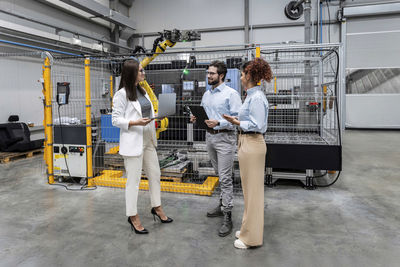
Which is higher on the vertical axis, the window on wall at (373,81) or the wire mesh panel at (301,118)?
the window on wall at (373,81)

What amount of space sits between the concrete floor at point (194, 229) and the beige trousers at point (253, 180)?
0.18 m

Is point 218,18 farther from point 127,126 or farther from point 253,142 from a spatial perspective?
point 253,142

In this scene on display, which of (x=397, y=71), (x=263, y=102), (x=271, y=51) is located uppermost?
(x=397, y=71)

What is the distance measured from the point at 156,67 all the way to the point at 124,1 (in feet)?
23.1

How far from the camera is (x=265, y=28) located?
10.5m

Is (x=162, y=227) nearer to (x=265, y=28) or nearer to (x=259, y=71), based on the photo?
(x=259, y=71)

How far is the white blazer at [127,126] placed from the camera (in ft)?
8.07

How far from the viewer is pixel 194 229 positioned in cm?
273

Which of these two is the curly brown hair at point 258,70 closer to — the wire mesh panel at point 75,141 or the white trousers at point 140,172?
the white trousers at point 140,172

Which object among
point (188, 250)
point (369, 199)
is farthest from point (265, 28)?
point (188, 250)

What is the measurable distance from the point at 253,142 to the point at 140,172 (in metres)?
1.11

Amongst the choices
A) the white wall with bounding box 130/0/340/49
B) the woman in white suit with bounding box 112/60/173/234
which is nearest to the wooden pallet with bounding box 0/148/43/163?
the woman in white suit with bounding box 112/60/173/234

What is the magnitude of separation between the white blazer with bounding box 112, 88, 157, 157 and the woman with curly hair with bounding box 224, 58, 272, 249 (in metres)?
0.85

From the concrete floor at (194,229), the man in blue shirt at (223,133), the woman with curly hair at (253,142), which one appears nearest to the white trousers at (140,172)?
the concrete floor at (194,229)
